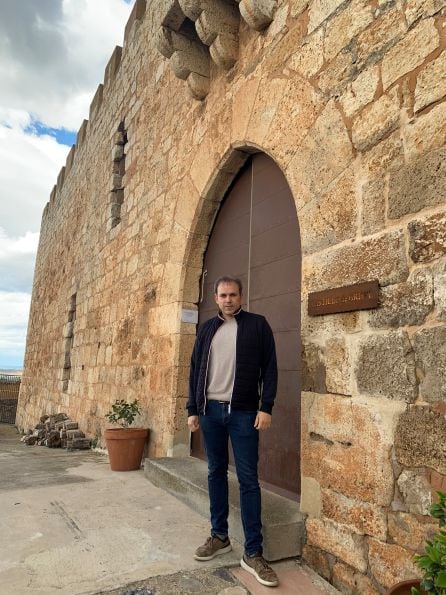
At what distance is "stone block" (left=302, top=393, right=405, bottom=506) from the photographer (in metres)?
1.79

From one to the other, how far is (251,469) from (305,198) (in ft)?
4.80

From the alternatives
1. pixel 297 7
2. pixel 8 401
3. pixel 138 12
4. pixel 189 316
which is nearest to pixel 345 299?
pixel 297 7

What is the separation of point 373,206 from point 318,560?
1684 millimetres

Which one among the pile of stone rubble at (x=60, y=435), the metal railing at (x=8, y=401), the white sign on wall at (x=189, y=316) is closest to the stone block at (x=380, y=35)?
the white sign on wall at (x=189, y=316)

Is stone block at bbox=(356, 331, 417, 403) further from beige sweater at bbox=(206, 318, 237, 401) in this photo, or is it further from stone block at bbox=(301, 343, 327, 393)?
beige sweater at bbox=(206, 318, 237, 401)

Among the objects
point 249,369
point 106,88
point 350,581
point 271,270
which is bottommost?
point 350,581

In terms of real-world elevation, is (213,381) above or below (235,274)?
below

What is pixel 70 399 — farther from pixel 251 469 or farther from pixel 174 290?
pixel 251 469

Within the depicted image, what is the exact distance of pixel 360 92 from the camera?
2.13 meters

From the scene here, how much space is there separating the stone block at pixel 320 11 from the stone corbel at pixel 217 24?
898 mm

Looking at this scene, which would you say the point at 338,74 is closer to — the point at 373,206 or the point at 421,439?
the point at 373,206

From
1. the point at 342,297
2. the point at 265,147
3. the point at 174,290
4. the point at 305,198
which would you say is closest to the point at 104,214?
the point at 174,290

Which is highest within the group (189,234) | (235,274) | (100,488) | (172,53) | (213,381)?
(172,53)

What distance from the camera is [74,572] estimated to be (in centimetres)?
189
